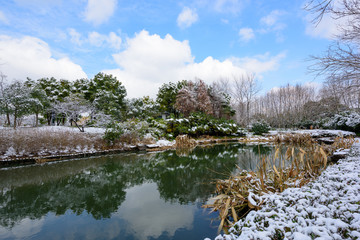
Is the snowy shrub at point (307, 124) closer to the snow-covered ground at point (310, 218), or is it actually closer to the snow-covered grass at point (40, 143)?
the snow-covered ground at point (310, 218)

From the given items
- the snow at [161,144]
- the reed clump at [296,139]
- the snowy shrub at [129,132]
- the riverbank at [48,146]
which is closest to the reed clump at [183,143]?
the snow at [161,144]

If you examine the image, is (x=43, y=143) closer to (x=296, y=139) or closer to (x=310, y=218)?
(x=310, y=218)

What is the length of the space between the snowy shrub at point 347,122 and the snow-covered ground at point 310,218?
14247mm

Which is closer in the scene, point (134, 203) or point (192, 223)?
point (192, 223)

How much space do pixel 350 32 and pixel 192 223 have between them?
17.2ft

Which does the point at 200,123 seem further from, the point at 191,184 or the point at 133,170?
the point at 191,184

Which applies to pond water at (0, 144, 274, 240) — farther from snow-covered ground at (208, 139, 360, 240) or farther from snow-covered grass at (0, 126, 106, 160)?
snow-covered grass at (0, 126, 106, 160)

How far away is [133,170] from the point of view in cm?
537

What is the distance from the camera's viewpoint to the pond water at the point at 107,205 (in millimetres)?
2230

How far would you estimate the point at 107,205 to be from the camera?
2982 mm

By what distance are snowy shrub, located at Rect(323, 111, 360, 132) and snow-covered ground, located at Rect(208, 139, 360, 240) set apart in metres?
14.2

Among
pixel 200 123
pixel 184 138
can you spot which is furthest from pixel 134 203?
pixel 200 123

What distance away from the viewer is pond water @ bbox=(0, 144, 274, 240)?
223 centimetres

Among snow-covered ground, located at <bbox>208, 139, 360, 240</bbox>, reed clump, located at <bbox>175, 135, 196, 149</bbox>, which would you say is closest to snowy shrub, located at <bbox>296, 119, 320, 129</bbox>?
reed clump, located at <bbox>175, 135, 196, 149</bbox>
